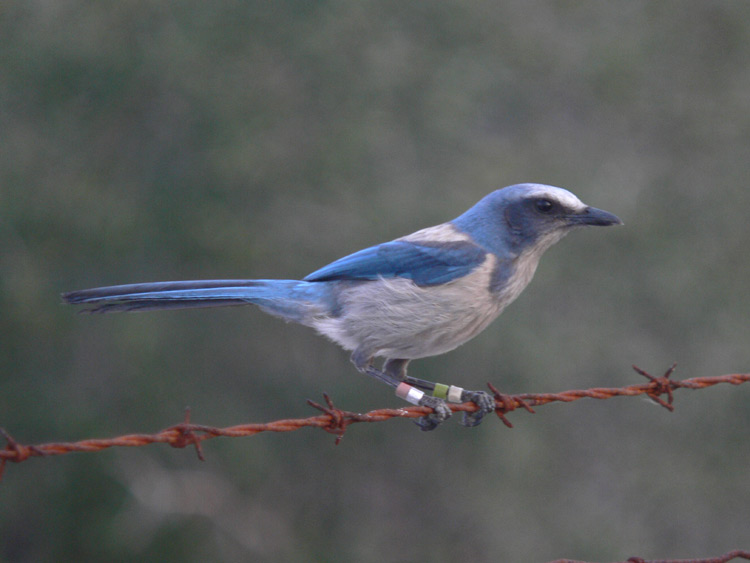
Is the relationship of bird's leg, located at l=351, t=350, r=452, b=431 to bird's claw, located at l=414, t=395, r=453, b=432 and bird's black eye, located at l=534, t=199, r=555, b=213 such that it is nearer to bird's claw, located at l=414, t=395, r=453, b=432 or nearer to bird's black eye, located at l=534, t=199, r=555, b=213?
bird's claw, located at l=414, t=395, r=453, b=432

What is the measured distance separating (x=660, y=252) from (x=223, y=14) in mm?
5603

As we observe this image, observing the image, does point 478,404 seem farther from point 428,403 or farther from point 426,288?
point 426,288

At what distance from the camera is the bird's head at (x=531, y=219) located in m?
4.17

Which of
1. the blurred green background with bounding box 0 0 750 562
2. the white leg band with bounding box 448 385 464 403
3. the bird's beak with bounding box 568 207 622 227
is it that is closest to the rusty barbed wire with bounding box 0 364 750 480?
the white leg band with bounding box 448 385 464 403

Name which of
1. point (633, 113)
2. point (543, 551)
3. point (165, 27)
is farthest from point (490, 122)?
point (543, 551)

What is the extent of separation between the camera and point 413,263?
4121 mm

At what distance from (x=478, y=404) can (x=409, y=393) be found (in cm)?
35

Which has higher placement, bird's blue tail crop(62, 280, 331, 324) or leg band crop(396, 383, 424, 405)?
bird's blue tail crop(62, 280, 331, 324)

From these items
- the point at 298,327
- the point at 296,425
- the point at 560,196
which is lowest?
the point at 298,327

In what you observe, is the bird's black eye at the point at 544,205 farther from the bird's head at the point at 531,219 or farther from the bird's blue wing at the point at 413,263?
the bird's blue wing at the point at 413,263

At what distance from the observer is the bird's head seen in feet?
13.7

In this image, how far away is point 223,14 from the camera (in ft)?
24.5

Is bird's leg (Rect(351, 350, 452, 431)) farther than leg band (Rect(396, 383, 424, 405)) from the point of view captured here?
No

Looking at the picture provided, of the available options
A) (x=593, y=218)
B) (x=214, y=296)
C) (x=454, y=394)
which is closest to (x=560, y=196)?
(x=593, y=218)
